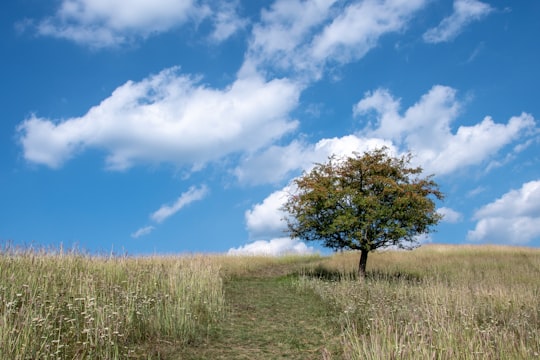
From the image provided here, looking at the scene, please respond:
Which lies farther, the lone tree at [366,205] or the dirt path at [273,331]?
the lone tree at [366,205]

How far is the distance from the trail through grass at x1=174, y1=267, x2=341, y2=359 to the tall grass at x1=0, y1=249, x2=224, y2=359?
2.26 ft

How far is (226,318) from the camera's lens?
12.3 metres

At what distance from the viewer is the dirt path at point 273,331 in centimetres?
904

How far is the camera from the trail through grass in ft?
29.7

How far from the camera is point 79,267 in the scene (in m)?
14.4

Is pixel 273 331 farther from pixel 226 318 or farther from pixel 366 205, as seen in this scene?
pixel 366 205

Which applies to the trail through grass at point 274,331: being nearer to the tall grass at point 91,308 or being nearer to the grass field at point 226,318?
the grass field at point 226,318

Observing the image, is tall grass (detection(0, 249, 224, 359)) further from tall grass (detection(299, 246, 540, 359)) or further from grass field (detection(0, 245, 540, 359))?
tall grass (detection(299, 246, 540, 359))

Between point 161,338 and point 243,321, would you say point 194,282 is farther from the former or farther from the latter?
point 161,338

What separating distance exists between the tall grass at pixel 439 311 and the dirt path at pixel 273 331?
0.59 m

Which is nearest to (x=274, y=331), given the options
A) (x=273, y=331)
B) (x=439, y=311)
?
(x=273, y=331)

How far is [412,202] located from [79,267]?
15329 millimetres

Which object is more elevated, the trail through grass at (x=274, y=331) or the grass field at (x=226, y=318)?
the grass field at (x=226, y=318)

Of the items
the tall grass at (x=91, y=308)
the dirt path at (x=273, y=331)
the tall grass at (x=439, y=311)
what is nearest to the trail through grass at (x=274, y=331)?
the dirt path at (x=273, y=331)
